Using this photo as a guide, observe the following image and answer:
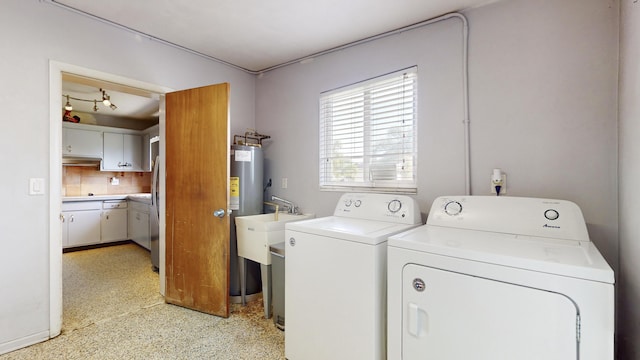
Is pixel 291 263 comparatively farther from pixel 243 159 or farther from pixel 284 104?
pixel 284 104

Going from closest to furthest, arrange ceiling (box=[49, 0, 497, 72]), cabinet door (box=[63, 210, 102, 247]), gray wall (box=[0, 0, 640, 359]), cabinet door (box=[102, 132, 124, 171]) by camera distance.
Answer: gray wall (box=[0, 0, 640, 359]) → ceiling (box=[49, 0, 497, 72]) → cabinet door (box=[63, 210, 102, 247]) → cabinet door (box=[102, 132, 124, 171])

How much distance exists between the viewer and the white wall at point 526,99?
155 centimetres

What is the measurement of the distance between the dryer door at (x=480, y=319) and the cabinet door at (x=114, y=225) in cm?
500

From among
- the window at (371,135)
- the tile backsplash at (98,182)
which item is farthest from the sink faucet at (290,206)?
the tile backsplash at (98,182)

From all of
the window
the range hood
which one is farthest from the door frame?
the range hood

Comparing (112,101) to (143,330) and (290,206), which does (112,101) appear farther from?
(143,330)

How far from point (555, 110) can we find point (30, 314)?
356cm

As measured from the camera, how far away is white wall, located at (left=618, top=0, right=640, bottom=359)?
1167 millimetres

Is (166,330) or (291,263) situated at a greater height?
(291,263)

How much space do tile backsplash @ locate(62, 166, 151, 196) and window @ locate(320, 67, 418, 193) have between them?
178 inches

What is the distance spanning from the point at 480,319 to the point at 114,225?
17.5ft

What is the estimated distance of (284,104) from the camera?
9.88ft

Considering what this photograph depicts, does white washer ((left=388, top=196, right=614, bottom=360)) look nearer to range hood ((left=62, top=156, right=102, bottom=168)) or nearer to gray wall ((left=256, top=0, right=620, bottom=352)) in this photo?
gray wall ((left=256, top=0, right=620, bottom=352))

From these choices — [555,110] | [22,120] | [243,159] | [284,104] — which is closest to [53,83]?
[22,120]
